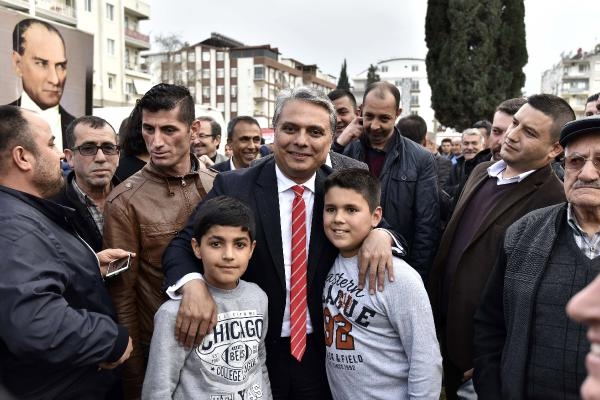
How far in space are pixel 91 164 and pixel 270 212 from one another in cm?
148

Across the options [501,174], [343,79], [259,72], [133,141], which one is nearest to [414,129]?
[501,174]

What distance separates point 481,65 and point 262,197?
84.9ft

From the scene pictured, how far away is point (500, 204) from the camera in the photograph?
306 centimetres

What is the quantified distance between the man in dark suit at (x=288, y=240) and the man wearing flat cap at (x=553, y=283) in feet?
2.15

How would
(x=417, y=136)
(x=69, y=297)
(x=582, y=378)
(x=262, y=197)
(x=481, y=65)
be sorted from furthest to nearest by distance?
(x=481, y=65), (x=417, y=136), (x=262, y=197), (x=69, y=297), (x=582, y=378)

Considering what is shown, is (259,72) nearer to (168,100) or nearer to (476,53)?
(476,53)

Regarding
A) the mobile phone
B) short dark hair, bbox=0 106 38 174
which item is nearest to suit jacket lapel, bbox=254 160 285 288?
the mobile phone

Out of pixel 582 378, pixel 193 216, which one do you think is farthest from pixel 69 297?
pixel 582 378

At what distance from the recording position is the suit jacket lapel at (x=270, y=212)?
8.41 feet

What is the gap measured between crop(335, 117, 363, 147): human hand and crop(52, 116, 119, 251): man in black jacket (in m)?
2.31

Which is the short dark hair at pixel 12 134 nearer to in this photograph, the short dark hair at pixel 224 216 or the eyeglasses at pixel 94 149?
the short dark hair at pixel 224 216

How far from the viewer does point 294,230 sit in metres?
2.60

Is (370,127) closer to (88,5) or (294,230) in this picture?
(294,230)

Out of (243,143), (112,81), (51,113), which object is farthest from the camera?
(112,81)
